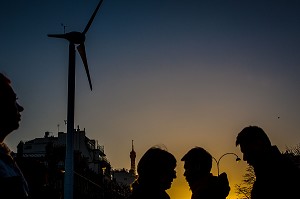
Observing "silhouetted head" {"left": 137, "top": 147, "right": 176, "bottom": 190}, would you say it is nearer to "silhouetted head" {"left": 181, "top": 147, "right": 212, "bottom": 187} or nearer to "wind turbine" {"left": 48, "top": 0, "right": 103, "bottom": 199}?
"silhouetted head" {"left": 181, "top": 147, "right": 212, "bottom": 187}

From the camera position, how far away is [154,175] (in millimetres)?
4238

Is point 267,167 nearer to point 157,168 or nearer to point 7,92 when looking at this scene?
point 157,168

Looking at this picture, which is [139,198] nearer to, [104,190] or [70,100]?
[70,100]

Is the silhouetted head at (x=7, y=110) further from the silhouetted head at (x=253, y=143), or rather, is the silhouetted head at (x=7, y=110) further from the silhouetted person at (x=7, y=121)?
the silhouetted head at (x=253, y=143)

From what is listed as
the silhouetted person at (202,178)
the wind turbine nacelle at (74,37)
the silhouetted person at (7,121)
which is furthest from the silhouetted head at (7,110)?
the wind turbine nacelle at (74,37)

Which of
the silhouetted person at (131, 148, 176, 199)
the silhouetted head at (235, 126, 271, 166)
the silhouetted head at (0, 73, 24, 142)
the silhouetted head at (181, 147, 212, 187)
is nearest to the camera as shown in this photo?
the silhouetted head at (0, 73, 24, 142)

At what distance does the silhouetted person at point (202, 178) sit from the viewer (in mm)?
4906

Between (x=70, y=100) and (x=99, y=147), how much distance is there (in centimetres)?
6652

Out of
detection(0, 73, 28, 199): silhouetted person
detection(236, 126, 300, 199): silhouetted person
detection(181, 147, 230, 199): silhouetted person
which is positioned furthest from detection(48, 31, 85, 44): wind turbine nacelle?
detection(0, 73, 28, 199): silhouetted person

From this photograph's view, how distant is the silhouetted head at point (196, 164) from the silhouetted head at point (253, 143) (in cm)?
60

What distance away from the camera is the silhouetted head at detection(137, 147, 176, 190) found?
4.24 metres

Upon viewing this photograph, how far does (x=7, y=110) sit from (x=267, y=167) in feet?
9.29

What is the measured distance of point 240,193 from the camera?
51.3 meters

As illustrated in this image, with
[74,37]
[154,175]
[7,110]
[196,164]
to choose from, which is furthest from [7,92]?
[74,37]
